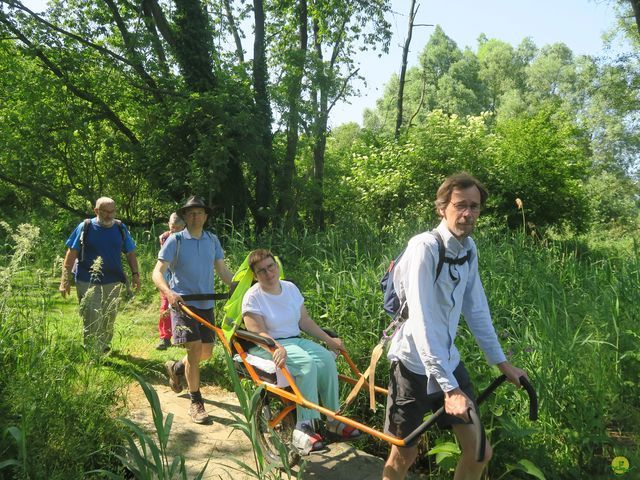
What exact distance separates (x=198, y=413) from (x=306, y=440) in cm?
144

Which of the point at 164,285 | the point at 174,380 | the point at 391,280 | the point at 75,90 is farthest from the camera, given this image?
the point at 75,90

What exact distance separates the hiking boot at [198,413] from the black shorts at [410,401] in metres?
2.06

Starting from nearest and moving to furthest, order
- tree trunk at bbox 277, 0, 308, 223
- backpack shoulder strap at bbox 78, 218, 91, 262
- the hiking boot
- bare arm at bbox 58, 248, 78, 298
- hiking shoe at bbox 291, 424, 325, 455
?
hiking shoe at bbox 291, 424, 325, 455 → the hiking boot → bare arm at bbox 58, 248, 78, 298 → backpack shoulder strap at bbox 78, 218, 91, 262 → tree trunk at bbox 277, 0, 308, 223

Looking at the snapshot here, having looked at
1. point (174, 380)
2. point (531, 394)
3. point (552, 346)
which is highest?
point (531, 394)

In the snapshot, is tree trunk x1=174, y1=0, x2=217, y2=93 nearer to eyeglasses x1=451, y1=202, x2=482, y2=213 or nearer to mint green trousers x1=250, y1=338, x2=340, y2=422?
mint green trousers x1=250, y1=338, x2=340, y2=422

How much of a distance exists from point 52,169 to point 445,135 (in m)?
9.27

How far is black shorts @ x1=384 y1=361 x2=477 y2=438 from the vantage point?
2.70m

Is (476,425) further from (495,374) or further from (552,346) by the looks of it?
(552,346)

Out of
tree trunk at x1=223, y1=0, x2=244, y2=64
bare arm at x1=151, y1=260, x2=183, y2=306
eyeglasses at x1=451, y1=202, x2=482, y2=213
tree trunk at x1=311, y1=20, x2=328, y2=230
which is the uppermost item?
tree trunk at x1=223, y1=0, x2=244, y2=64

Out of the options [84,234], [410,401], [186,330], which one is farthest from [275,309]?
[84,234]

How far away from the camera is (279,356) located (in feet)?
11.3

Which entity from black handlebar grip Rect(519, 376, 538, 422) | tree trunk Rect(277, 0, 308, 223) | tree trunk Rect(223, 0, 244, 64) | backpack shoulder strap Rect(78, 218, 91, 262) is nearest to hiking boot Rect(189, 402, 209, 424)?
backpack shoulder strap Rect(78, 218, 91, 262)

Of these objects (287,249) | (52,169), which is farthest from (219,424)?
(52,169)

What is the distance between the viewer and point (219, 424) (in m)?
4.37
